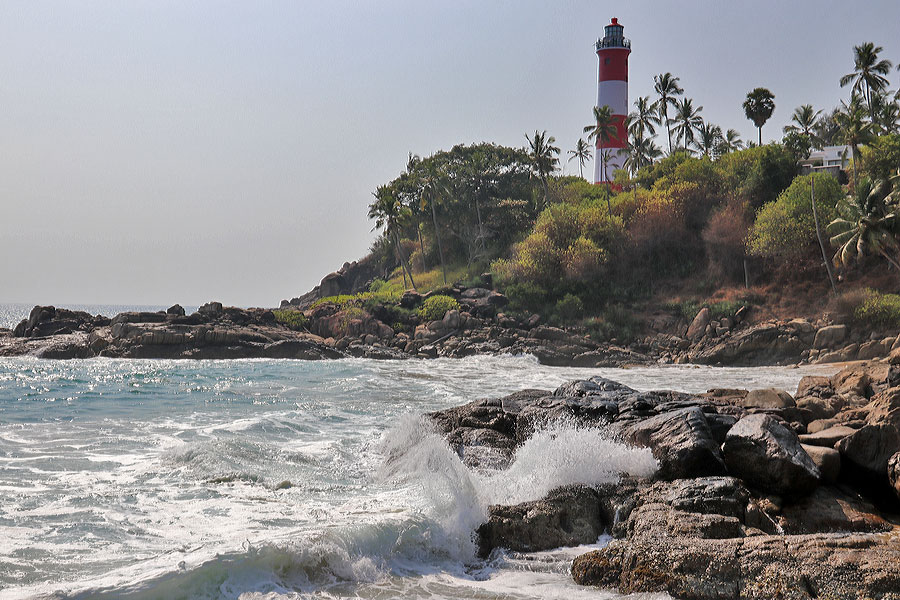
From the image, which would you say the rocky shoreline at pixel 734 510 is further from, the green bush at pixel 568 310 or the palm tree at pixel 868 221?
the green bush at pixel 568 310

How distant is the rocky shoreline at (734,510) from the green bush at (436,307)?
3164 centimetres

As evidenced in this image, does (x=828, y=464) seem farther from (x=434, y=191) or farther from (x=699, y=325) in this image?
(x=434, y=191)

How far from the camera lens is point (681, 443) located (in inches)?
359

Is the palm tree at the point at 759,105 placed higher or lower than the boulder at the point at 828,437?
higher

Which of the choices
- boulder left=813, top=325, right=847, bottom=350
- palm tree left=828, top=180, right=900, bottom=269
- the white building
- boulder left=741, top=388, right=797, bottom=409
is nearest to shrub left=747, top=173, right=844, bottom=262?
the white building

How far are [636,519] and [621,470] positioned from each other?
5.08 feet

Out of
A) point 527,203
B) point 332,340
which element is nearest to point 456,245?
point 527,203

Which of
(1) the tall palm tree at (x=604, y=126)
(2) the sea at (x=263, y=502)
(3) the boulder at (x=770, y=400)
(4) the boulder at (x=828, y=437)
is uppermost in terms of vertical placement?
(1) the tall palm tree at (x=604, y=126)

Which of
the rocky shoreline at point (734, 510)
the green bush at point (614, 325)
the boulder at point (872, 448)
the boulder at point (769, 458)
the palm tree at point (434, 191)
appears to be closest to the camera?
the rocky shoreline at point (734, 510)

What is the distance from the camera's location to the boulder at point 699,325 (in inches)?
1485

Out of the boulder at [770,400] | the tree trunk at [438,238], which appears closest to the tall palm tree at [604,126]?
the tree trunk at [438,238]

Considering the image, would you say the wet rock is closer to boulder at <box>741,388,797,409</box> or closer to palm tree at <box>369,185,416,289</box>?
boulder at <box>741,388,797,409</box>

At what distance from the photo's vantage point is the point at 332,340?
43625mm

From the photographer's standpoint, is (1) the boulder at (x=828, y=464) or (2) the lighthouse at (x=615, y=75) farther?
(2) the lighthouse at (x=615, y=75)
